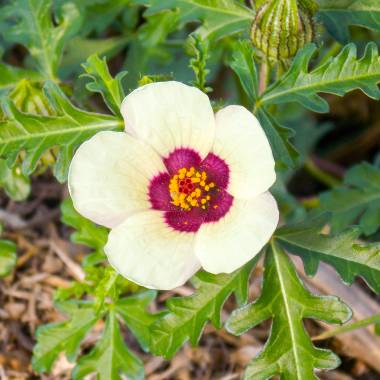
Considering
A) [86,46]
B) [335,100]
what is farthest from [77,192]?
[335,100]

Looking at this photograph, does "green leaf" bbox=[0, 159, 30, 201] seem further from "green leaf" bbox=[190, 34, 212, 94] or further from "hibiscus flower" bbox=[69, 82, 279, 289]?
"green leaf" bbox=[190, 34, 212, 94]

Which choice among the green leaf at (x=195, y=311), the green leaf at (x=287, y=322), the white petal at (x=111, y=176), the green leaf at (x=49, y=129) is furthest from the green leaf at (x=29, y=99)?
the green leaf at (x=287, y=322)

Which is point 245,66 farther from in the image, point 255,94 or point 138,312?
point 138,312

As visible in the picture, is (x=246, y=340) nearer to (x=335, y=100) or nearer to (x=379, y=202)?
(x=379, y=202)

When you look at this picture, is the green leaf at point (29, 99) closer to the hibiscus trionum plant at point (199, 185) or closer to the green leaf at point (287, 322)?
the hibiscus trionum plant at point (199, 185)

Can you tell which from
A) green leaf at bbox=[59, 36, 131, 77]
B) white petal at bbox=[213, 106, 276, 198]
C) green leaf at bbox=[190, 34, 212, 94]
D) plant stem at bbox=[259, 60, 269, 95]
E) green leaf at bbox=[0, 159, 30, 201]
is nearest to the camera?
white petal at bbox=[213, 106, 276, 198]

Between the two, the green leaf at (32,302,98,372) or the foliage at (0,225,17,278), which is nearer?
the green leaf at (32,302,98,372)

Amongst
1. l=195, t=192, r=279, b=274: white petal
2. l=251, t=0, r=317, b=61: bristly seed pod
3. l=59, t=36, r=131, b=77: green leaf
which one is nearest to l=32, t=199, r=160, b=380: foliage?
l=195, t=192, r=279, b=274: white petal
